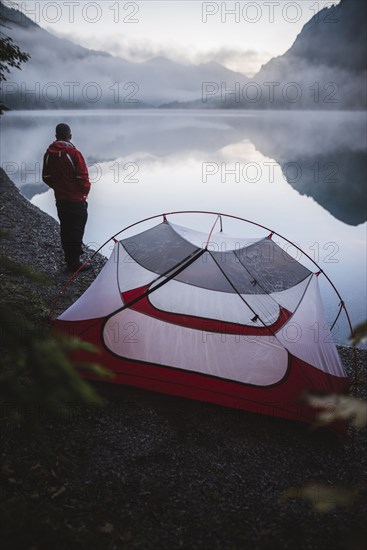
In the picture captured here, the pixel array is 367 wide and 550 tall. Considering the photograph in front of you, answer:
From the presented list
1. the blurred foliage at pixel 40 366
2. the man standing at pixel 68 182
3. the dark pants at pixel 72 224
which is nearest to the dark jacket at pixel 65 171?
the man standing at pixel 68 182

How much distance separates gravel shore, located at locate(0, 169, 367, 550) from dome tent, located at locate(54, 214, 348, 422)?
310 mm

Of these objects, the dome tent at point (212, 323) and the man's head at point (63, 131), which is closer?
the dome tent at point (212, 323)

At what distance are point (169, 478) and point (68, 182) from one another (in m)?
5.32

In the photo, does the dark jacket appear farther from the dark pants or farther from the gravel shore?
the gravel shore

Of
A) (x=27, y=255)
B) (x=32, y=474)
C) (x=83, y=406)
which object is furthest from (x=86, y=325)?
(x=27, y=255)

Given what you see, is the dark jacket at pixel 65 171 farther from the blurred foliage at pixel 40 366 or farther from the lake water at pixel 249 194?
the lake water at pixel 249 194

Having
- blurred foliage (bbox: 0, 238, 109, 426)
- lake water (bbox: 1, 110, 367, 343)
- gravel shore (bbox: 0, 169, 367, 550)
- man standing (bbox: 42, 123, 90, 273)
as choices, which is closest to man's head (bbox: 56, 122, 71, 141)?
man standing (bbox: 42, 123, 90, 273)

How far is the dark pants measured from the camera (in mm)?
7047

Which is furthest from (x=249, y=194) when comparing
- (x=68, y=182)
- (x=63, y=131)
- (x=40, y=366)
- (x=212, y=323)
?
(x=40, y=366)

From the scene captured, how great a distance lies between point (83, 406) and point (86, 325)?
1.00 m

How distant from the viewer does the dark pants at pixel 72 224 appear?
7.05 meters

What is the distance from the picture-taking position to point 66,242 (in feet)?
24.0

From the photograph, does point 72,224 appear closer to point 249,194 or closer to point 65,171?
point 65,171

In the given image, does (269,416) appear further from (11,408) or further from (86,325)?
(11,408)
